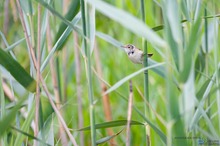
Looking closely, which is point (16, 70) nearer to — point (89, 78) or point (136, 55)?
point (89, 78)

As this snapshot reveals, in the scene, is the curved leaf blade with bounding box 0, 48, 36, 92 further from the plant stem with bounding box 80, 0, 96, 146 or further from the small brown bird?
the small brown bird

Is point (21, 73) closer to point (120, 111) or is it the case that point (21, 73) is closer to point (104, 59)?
point (120, 111)

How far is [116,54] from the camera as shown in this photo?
2893mm

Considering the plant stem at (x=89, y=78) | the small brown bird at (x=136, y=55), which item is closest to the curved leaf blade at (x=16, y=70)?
the plant stem at (x=89, y=78)

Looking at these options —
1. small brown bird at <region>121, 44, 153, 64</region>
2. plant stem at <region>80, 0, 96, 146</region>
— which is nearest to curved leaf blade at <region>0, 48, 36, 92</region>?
plant stem at <region>80, 0, 96, 146</region>

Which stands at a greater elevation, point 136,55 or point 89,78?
point 136,55

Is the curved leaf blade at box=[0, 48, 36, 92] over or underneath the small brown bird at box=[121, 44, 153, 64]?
underneath

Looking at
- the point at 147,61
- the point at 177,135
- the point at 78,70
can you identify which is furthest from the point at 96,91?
the point at 177,135

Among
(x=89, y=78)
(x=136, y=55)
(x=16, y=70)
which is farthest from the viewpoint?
(x=136, y=55)

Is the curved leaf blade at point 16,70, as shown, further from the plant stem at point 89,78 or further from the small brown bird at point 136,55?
the small brown bird at point 136,55

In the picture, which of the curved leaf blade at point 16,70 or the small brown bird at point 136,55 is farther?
the small brown bird at point 136,55

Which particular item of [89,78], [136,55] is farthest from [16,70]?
[136,55]

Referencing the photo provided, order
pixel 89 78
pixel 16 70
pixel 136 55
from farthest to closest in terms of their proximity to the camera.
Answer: pixel 136 55 < pixel 16 70 < pixel 89 78

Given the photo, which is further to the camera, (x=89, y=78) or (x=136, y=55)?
(x=136, y=55)
